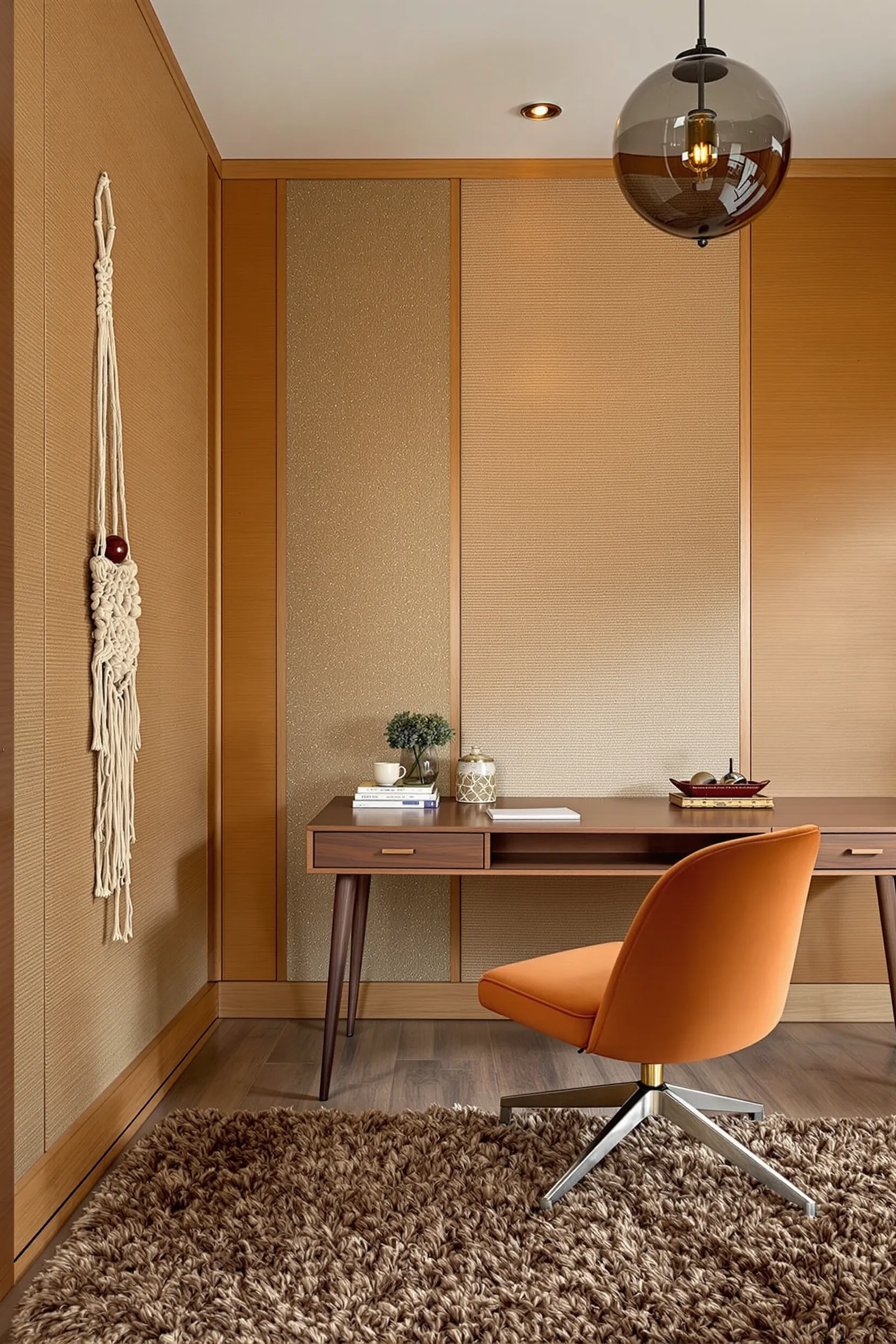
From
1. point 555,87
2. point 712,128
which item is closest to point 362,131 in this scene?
point 555,87

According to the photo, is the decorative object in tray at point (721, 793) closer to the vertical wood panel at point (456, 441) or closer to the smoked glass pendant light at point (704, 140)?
the vertical wood panel at point (456, 441)

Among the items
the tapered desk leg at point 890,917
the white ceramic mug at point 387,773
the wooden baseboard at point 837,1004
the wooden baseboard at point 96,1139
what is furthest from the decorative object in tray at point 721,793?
the wooden baseboard at point 96,1139

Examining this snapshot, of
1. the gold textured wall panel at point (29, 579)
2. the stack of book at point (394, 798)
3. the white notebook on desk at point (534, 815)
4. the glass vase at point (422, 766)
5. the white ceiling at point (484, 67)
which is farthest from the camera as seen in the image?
the glass vase at point (422, 766)

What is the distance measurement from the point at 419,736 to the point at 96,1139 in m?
1.41

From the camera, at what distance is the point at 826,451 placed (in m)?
3.47

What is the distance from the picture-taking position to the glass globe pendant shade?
161 cm

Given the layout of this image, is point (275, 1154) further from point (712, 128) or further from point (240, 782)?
point (712, 128)

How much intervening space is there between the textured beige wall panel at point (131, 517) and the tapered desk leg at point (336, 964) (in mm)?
464

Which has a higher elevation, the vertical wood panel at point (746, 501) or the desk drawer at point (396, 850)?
the vertical wood panel at point (746, 501)

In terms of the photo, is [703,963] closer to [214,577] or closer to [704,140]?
[704,140]

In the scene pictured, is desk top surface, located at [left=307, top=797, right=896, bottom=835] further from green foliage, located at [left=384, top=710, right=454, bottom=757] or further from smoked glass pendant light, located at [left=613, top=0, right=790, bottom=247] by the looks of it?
smoked glass pendant light, located at [left=613, top=0, right=790, bottom=247]

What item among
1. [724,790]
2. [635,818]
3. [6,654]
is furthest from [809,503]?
[6,654]

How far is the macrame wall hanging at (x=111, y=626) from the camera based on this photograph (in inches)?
89.0

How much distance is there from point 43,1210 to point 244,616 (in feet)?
6.28
